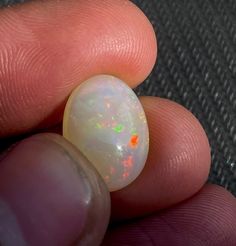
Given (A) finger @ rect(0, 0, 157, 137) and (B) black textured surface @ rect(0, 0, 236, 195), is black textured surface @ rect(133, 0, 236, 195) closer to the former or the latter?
(B) black textured surface @ rect(0, 0, 236, 195)

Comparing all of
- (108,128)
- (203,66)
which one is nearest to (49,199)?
(108,128)

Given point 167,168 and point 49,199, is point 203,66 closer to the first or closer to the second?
point 167,168

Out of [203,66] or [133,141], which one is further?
[203,66]

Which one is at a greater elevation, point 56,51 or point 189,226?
point 56,51

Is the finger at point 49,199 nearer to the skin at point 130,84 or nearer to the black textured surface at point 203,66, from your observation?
the skin at point 130,84

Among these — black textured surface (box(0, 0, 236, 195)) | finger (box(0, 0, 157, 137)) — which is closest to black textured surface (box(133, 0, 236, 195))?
black textured surface (box(0, 0, 236, 195))
